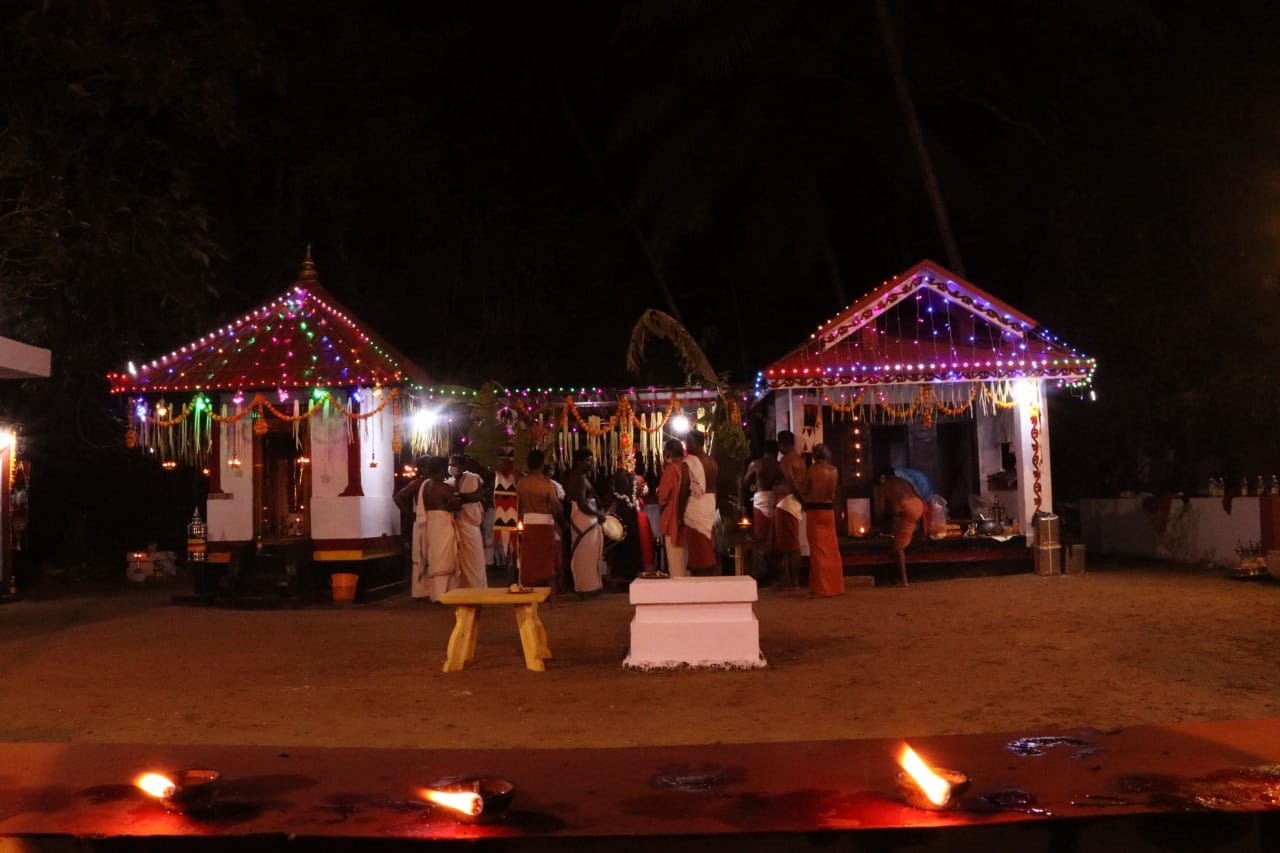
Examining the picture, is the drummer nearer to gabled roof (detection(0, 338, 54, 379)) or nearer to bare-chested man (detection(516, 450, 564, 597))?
bare-chested man (detection(516, 450, 564, 597))

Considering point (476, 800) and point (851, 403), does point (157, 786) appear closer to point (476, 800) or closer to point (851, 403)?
point (476, 800)

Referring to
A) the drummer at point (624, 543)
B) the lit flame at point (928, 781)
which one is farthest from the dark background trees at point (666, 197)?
the lit flame at point (928, 781)

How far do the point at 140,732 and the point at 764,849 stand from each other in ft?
15.3

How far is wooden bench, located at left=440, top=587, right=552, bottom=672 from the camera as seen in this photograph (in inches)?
387

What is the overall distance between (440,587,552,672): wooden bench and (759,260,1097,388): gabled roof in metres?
7.10

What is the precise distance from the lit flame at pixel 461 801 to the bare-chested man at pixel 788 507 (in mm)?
8899

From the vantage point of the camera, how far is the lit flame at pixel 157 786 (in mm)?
6139

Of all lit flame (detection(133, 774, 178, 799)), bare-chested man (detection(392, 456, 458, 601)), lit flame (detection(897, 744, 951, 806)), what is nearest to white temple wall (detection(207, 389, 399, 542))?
bare-chested man (detection(392, 456, 458, 601))

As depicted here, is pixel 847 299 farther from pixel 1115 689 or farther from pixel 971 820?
pixel 971 820

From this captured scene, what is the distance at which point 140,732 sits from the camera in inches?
317

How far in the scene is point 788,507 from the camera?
15.0 metres

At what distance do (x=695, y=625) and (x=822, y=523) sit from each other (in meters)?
4.78

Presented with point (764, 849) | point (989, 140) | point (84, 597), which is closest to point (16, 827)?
point (764, 849)

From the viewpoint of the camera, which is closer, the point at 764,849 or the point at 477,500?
the point at 764,849
